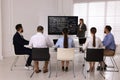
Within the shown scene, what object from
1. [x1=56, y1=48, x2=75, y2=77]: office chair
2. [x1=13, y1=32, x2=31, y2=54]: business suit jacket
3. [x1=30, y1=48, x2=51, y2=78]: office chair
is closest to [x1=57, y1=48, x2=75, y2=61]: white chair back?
[x1=56, y1=48, x2=75, y2=77]: office chair

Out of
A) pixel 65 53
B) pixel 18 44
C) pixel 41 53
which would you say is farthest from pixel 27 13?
pixel 65 53

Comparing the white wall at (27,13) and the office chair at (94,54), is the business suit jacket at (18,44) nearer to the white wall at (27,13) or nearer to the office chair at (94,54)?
the office chair at (94,54)

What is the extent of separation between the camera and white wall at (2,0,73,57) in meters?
9.38

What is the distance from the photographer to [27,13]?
390 inches

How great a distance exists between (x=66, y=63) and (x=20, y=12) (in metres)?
3.59

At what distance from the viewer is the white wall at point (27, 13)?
9.38 metres

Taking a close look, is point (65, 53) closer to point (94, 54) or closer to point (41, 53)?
point (41, 53)

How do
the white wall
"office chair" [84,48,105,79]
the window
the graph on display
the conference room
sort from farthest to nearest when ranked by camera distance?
the window < the graph on display < the white wall < the conference room < "office chair" [84,48,105,79]

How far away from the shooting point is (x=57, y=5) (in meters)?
11.0

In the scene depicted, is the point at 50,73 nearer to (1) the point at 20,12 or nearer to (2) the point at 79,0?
(1) the point at 20,12

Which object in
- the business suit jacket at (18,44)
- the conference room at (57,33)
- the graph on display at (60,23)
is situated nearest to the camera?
the conference room at (57,33)

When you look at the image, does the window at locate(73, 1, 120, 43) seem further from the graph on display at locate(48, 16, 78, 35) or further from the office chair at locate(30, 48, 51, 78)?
the office chair at locate(30, 48, 51, 78)

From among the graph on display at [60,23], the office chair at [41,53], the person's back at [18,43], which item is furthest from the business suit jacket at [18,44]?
the graph on display at [60,23]

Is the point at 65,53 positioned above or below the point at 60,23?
below
